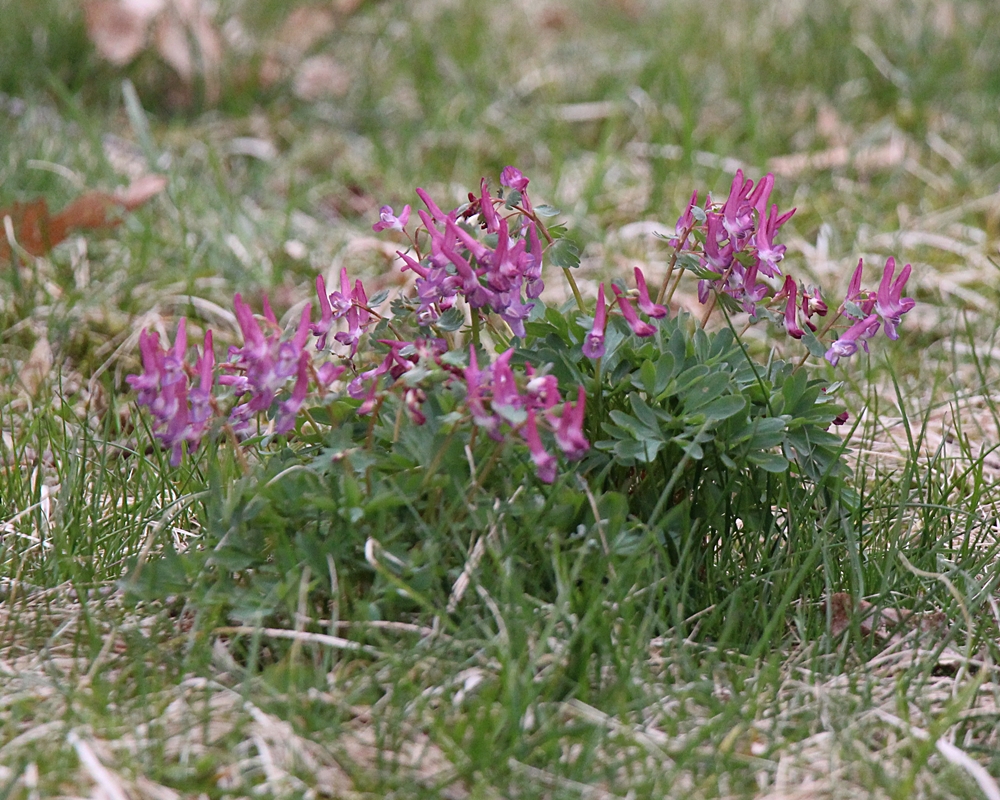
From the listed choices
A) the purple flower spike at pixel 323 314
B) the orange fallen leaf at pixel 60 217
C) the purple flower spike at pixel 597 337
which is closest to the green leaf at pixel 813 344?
the purple flower spike at pixel 597 337

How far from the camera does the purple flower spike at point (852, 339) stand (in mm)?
1825

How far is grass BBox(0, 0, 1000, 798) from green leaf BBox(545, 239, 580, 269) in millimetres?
393

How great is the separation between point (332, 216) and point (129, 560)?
221 cm

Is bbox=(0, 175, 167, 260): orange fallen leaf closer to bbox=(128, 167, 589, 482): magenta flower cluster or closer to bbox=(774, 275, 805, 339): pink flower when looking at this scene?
bbox=(128, 167, 589, 482): magenta flower cluster

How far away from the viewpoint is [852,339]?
1857mm

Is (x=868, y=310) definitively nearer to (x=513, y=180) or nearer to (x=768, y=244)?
(x=768, y=244)

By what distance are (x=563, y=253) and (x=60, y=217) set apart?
1915mm

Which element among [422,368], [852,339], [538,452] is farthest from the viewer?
[852,339]

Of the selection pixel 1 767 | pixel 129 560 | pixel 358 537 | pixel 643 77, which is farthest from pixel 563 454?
pixel 643 77

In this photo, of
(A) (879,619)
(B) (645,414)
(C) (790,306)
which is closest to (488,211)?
(B) (645,414)

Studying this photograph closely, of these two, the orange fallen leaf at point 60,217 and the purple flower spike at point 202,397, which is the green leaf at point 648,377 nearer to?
the purple flower spike at point 202,397

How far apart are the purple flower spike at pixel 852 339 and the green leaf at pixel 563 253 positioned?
0.43 m

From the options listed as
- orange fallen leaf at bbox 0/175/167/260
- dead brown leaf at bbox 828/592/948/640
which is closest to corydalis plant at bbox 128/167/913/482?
dead brown leaf at bbox 828/592/948/640

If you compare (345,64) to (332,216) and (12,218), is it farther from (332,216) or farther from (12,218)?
(12,218)
